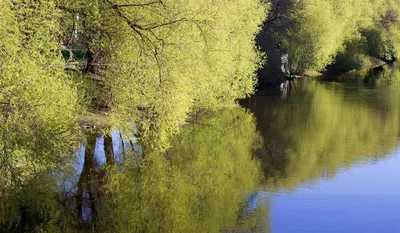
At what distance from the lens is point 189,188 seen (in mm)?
15789

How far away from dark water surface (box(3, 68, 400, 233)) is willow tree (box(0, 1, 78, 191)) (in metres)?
0.94

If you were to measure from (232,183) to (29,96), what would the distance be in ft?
21.7

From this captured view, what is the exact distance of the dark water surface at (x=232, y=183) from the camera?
43.5 ft

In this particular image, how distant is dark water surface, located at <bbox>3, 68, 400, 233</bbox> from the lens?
13.3m

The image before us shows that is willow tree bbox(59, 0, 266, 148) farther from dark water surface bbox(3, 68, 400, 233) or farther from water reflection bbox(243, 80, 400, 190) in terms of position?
water reflection bbox(243, 80, 400, 190)

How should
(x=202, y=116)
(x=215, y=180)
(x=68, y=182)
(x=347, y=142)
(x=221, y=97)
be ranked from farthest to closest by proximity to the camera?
(x=221, y=97) → (x=202, y=116) → (x=347, y=142) → (x=215, y=180) → (x=68, y=182)

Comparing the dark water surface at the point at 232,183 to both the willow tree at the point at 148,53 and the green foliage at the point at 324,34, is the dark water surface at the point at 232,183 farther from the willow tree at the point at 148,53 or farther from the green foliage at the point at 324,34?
the green foliage at the point at 324,34

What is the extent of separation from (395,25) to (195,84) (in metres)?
45.3

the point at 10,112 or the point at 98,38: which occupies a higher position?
the point at 98,38

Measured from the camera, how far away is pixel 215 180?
16859 millimetres

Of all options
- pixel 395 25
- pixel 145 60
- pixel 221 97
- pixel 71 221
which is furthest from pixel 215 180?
pixel 395 25

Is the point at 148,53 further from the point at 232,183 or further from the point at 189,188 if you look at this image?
the point at 232,183

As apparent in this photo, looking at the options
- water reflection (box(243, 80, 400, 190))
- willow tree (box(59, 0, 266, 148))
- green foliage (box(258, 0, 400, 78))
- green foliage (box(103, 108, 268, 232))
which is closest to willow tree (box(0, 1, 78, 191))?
green foliage (box(103, 108, 268, 232))

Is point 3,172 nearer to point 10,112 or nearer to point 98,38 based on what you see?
point 10,112
